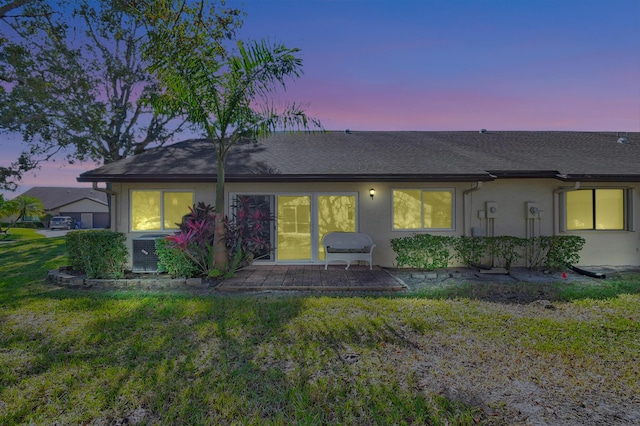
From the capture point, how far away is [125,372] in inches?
126

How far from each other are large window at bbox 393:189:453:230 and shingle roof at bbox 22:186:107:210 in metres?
51.5

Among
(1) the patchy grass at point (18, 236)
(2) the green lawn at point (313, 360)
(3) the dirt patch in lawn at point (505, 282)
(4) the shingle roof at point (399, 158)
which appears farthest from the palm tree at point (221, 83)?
(1) the patchy grass at point (18, 236)

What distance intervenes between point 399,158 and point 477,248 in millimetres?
3374

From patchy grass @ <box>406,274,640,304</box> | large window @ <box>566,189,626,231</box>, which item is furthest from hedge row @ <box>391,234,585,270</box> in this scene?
large window @ <box>566,189,626,231</box>

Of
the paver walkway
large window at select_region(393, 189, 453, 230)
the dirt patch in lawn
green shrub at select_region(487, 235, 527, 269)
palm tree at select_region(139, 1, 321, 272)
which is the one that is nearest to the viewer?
the dirt patch in lawn

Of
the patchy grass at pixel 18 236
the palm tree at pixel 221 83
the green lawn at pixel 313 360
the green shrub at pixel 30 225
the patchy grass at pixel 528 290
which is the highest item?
the palm tree at pixel 221 83

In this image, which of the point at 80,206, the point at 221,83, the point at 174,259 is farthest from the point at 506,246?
the point at 80,206

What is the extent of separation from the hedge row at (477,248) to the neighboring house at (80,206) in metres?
50.2

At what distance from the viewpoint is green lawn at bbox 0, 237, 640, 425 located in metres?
2.63

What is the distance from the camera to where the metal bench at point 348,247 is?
798cm

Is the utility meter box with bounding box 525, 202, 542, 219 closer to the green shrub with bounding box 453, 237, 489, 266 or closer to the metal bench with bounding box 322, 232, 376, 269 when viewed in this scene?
the green shrub with bounding box 453, 237, 489, 266

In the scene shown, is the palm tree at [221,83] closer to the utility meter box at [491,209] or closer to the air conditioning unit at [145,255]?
the air conditioning unit at [145,255]

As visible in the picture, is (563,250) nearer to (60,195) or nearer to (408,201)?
(408,201)

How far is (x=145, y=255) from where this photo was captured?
7.46 metres
